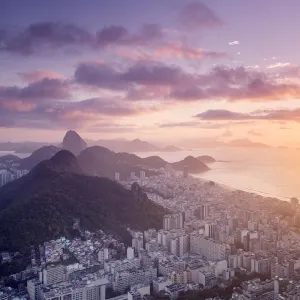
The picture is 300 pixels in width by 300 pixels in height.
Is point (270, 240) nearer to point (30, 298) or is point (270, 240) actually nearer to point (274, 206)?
point (274, 206)

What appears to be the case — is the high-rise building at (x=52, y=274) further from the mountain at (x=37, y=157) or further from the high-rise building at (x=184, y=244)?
the mountain at (x=37, y=157)

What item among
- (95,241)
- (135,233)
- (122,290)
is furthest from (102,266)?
(135,233)

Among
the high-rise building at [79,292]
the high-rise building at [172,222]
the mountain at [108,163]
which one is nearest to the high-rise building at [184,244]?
the high-rise building at [172,222]

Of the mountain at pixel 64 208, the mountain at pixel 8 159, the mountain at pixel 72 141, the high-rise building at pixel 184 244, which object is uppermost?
the mountain at pixel 72 141

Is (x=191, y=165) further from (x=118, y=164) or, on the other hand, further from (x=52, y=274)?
(x=52, y=274)

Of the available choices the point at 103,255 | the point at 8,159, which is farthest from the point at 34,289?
the point at 8,159

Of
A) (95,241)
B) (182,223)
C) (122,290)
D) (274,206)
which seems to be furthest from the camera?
(274,206)
